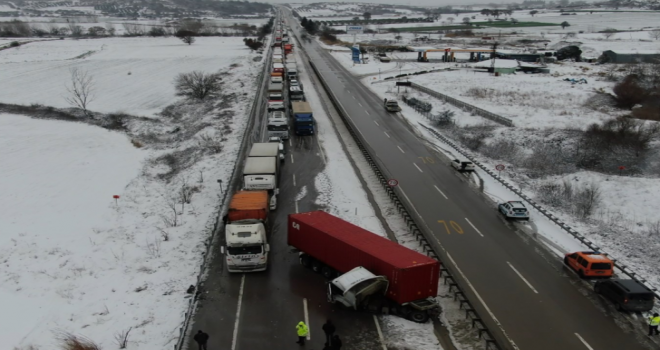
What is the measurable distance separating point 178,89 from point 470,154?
5371cm

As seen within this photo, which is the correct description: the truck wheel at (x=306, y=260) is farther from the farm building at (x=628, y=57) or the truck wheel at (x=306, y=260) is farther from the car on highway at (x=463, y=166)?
the farm building at (x=628, y=57)

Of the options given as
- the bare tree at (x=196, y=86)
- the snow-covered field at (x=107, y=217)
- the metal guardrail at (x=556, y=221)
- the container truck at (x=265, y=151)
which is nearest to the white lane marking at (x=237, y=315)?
the snow-covered field at (x=107, y=217)

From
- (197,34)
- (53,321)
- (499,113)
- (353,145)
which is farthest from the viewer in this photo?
(197,34)

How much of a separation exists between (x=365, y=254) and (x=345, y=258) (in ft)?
4.51

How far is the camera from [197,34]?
582ft

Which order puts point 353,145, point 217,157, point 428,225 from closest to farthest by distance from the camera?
point 428,225
point 217,157
point 353,145

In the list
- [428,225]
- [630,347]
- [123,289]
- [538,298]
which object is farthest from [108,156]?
[630,347]

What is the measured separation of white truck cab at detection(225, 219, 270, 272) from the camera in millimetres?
23719

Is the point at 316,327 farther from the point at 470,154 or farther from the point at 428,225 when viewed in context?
the point at 470,154

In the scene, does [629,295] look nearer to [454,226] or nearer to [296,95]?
[454,226]

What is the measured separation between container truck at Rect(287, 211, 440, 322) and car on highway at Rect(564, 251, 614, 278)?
8.25m

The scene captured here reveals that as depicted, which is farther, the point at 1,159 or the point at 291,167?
the point at 1,159

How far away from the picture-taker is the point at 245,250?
23859 mm

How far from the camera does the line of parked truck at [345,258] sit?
20250 mm
